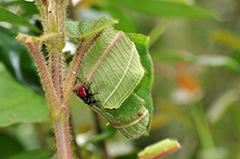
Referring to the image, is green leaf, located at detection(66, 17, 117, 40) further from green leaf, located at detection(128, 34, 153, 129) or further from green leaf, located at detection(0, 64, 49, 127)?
green leaf, located at detection(0, 64, 49, 127)

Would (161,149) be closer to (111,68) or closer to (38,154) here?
(111,68)

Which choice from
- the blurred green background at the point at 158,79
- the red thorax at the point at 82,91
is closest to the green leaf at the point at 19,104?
the blurred green background at the point at 158,79

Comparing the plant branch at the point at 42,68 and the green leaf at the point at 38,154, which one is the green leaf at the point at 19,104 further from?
the plant branch at the point at 42,68

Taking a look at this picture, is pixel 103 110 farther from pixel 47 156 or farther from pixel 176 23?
pixel 176 23

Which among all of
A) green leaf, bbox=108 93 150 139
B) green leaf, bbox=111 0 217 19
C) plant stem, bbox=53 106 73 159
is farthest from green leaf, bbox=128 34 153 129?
green leaf, bbox=111 0 217 19

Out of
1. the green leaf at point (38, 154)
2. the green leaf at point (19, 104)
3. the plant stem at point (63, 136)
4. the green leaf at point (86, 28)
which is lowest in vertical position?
the plant stem at point (63, 136)

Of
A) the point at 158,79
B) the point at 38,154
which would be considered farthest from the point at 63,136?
the point at 158,79

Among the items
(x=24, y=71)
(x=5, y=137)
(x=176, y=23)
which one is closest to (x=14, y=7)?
(x=24, y=71)
